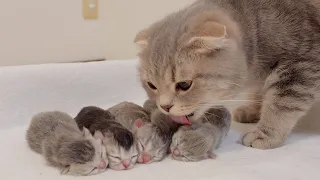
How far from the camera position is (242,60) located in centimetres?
135

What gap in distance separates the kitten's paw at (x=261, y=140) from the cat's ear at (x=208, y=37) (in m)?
0.37

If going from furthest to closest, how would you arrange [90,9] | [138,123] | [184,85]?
[90,9] → [138,123] → [184,85]

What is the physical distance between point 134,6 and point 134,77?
79 cm

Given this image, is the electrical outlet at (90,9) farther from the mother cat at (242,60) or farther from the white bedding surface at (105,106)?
the mother cat at (242,60)

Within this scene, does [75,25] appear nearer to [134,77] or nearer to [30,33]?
[30,33]

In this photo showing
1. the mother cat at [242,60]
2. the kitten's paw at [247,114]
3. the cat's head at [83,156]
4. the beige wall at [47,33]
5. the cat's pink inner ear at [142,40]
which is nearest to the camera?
the cat's head at [83,156]

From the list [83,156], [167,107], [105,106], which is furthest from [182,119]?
[105,106]

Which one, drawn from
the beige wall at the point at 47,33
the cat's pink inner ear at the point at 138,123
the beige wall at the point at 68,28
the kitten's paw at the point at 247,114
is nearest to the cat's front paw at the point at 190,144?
the cat's pink inner ear at the point at 138,123

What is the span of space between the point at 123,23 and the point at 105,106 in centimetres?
95

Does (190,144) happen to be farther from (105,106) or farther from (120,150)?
(105,106)

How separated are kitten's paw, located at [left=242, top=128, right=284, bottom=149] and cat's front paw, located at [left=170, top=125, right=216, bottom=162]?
21cm

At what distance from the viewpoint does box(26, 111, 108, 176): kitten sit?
1160 millimetres

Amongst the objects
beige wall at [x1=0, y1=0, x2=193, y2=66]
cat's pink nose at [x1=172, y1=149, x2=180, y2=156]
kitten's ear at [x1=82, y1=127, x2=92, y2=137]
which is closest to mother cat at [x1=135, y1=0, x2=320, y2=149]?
cat's pink nose at [x1=172, y1=149, x2=180, y2=156]

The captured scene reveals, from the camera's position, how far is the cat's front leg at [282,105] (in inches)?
56.7
